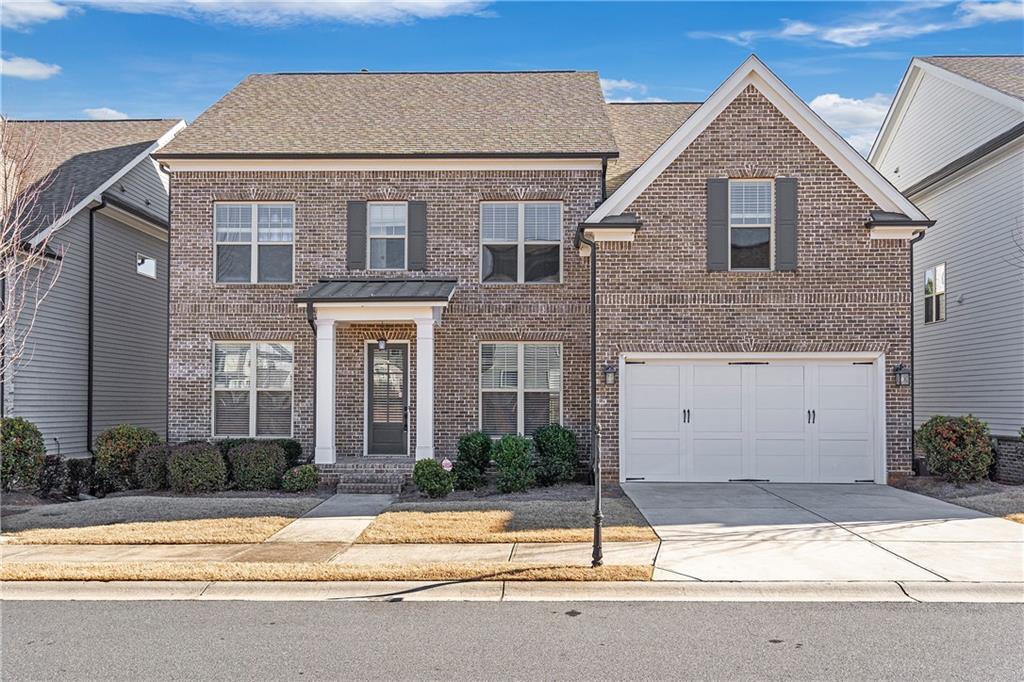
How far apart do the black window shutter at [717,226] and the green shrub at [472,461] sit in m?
5.25

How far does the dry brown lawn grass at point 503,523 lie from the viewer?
1047 centimetres

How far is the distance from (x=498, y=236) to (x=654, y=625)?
1114 cm

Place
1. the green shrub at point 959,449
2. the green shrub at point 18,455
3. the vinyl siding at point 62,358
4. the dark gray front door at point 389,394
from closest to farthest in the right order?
the green shrub at point 18,455 < the green shrub at point 959,449 < the vinyl siding at point 62,358 < the dark gray front door at point 389,394

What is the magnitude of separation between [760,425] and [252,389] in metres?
9.92

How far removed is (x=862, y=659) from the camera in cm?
626

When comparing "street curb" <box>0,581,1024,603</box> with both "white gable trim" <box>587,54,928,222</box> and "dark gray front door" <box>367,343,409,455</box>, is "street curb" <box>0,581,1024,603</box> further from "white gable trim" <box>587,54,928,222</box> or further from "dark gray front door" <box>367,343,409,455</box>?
"dark gray front door" <box>367,343,409,455</box>

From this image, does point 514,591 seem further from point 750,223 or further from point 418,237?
point 418,237

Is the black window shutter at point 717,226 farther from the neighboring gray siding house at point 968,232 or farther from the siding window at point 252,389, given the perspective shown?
the siding window at point 252,389

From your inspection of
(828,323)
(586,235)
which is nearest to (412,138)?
(586,235)

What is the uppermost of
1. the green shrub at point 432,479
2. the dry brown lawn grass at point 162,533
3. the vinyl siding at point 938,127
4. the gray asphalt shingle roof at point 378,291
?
the vinyl siding at point 938,127

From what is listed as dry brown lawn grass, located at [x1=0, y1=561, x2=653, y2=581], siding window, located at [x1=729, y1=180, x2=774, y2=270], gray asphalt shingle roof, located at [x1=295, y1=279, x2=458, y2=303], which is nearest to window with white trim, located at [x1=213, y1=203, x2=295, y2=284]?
gray asphalt shingle roof, located at [x1=295, y1=279, x2=458, y2=303]

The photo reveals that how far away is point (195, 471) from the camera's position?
48.6ft

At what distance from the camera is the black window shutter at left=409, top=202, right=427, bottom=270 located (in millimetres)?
17125

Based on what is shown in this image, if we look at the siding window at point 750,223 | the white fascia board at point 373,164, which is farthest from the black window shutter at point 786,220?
the white fascia board at point 373,164
